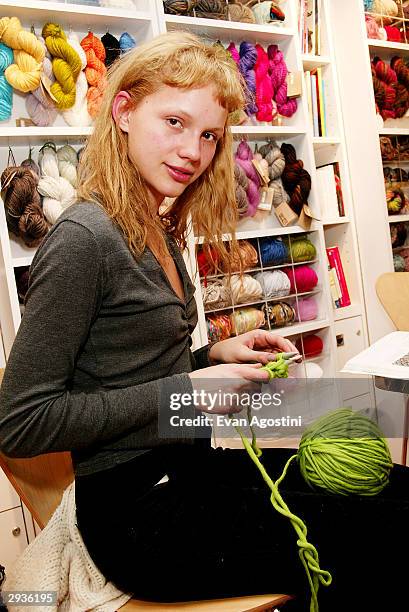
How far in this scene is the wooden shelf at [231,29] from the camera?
1.90 metres

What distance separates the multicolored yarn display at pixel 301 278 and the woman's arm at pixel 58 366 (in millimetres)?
1601

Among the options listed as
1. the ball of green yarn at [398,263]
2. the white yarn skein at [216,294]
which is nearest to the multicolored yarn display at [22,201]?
the white yarn skein at [216,294]

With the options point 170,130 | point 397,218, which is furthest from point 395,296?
point 170,130

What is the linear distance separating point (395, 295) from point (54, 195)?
106cm

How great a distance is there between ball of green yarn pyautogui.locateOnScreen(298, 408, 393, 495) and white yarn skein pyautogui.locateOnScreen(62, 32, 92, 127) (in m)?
1.36

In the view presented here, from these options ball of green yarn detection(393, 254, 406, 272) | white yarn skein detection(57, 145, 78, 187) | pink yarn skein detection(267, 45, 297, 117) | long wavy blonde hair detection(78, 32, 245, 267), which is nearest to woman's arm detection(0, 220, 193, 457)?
long wavy blonde hair detection(78, 32, 245, 267)

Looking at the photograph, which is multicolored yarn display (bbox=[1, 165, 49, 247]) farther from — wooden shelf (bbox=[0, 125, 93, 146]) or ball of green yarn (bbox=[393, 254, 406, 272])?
ball of green yarn (bbox=[393, 254, 406, 272])

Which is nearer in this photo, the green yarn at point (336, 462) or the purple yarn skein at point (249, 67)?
the green yarn at point (336, 462)

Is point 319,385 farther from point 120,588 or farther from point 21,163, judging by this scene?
point 21,163

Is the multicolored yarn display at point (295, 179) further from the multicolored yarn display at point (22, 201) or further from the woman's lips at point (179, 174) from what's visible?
the woman's lips at point (179, 174)

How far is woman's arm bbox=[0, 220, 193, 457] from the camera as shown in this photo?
65 centimetres

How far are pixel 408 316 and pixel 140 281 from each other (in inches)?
46.3

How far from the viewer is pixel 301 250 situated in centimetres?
224

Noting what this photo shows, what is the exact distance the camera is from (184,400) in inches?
27.7
